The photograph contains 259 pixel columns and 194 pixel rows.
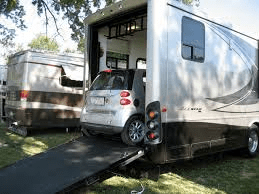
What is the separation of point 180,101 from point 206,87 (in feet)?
2.73

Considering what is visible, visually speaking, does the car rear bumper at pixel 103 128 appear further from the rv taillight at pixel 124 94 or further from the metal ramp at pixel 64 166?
the rv taillight at pixel 124 94

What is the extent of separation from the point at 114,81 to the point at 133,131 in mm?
1104

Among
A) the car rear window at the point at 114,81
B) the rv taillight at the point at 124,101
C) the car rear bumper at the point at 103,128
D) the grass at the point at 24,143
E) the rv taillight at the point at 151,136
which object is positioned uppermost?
the car rear window at the point at 114,81

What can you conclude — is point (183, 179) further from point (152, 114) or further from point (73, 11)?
point (73, 11)

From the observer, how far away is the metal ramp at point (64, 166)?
12.7 feet

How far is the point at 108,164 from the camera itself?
14.3ft

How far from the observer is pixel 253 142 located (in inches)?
296

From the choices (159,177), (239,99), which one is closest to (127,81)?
(159,177)

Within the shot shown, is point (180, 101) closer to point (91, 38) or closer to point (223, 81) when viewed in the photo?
point (223, 81)

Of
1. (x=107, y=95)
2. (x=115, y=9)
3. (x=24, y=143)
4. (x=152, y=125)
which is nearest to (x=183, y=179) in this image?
(x=152, y=125)

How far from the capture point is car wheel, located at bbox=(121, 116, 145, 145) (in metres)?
5.25

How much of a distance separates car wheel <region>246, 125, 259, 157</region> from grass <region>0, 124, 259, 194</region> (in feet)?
0.62

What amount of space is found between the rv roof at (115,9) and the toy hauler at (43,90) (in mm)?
3867

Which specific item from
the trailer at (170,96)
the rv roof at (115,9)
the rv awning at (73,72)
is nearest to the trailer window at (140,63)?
the trailer at (170,96)
